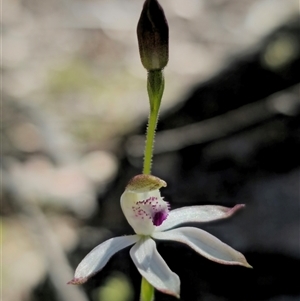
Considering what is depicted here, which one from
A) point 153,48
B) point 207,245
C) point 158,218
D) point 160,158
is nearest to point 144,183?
point 158,218

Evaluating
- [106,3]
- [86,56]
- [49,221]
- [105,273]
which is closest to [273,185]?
[105,273]

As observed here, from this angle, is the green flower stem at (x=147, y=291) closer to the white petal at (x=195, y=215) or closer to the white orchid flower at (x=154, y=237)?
the white orchid flower at (x=154, y=237)

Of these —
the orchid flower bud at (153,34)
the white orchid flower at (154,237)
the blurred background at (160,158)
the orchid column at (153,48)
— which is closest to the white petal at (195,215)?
the white orchid flower at (154,237)

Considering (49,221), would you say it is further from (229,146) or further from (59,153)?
(229,146)

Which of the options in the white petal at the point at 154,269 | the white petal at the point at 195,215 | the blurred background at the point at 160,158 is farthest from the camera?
the blurred background at the point at 160,158

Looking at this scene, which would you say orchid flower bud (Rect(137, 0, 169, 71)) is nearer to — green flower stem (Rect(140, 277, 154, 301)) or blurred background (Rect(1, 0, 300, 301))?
green flower stem (Rect(140, 277, 154, 301))

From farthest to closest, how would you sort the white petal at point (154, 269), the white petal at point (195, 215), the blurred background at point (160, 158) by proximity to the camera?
the blurred background at point (160, 158), the white petal at point (195, 215), the white petal at point (154, 269)

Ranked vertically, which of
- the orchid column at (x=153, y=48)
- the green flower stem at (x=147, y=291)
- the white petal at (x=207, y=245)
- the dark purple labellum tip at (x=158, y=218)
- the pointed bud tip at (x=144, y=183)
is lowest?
the green flower stem at (x=147, y=291)

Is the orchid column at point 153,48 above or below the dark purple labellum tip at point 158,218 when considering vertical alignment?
above
